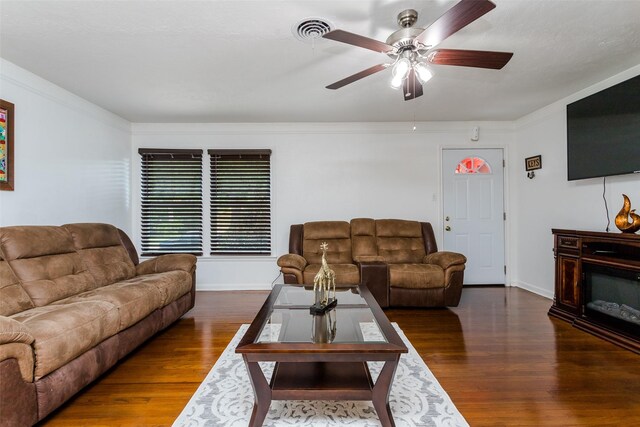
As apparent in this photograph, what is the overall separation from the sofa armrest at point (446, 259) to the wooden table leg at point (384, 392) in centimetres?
234

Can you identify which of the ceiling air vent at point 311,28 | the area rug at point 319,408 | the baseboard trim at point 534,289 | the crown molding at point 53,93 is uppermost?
the ceiling air vent at point 311,28

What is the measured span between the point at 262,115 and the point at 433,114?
7.73ft

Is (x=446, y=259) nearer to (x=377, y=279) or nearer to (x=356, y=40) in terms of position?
(x=377, y=279)

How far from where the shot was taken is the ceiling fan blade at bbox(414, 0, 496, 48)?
4.78 ft

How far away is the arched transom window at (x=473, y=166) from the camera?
4.78 meters

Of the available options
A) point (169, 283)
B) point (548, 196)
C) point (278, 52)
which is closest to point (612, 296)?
point (548, 196)

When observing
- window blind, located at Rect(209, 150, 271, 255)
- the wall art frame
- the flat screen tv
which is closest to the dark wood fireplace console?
the flat screen tv

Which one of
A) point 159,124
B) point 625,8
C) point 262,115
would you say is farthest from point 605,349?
point 159,124

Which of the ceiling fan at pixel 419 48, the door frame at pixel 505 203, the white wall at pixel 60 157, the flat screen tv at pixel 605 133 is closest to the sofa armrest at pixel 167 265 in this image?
the white wall at pixel 60 157

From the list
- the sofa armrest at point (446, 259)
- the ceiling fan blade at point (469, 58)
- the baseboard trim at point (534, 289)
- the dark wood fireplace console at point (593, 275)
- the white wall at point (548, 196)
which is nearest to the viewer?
the ceiling fan blade at point (469, 58)

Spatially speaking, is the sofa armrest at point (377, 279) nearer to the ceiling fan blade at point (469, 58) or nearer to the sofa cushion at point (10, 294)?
the ceiling fan blade at point (469, 58)

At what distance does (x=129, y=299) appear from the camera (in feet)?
7.98

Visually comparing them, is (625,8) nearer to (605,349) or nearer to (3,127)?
(605,349)

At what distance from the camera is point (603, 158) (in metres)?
3.12
